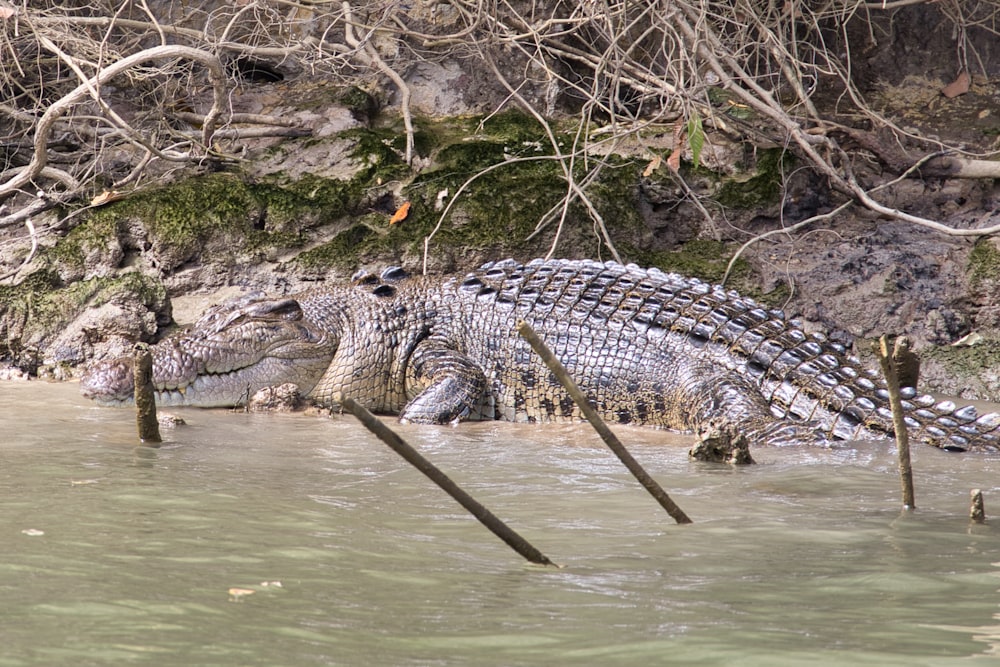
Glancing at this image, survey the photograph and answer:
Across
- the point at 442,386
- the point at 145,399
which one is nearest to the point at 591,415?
the point at 145,399

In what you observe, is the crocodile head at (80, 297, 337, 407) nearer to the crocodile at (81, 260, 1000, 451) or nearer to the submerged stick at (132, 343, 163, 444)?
the crocodile at (81, 260, 1000, 451)

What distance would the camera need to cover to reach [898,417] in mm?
3369

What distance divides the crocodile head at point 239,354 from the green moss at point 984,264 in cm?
400

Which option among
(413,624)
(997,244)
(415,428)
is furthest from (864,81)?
(413,624)

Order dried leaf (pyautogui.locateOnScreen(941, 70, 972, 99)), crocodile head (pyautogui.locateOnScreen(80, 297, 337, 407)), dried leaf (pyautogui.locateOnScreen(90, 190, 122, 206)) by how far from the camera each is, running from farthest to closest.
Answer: dried leaf (pyautogui.locateOnScreen(941, 70, 972, 99)) < dried leaf (pyautogui.locateOnScreen(90, 190, 122, 206)) < crocodile head (pyautogui.locateOnScreen(80, 297, 337, 407))

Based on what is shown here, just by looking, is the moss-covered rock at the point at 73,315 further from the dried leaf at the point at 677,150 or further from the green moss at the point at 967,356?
the green moss at the point at 967,356

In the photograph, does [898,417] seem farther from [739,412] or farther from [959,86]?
[959,86]

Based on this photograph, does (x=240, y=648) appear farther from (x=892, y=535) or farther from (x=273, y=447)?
(x=273, y=447)

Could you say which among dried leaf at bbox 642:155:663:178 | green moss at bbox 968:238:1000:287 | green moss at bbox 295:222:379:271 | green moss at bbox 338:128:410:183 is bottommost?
green moss at bbox 968:238:1000:287

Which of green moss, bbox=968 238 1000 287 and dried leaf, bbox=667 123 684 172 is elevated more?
dried leaf, bbox=667 123 684 172

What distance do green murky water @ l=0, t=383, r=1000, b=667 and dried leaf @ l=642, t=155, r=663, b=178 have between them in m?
3.09

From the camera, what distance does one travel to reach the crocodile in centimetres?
557

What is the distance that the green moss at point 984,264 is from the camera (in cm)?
694

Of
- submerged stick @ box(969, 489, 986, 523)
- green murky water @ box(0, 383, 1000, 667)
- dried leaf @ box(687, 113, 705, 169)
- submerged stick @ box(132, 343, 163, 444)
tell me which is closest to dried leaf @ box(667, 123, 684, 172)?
dried leaf @ box(687, 113, 705, 169)
